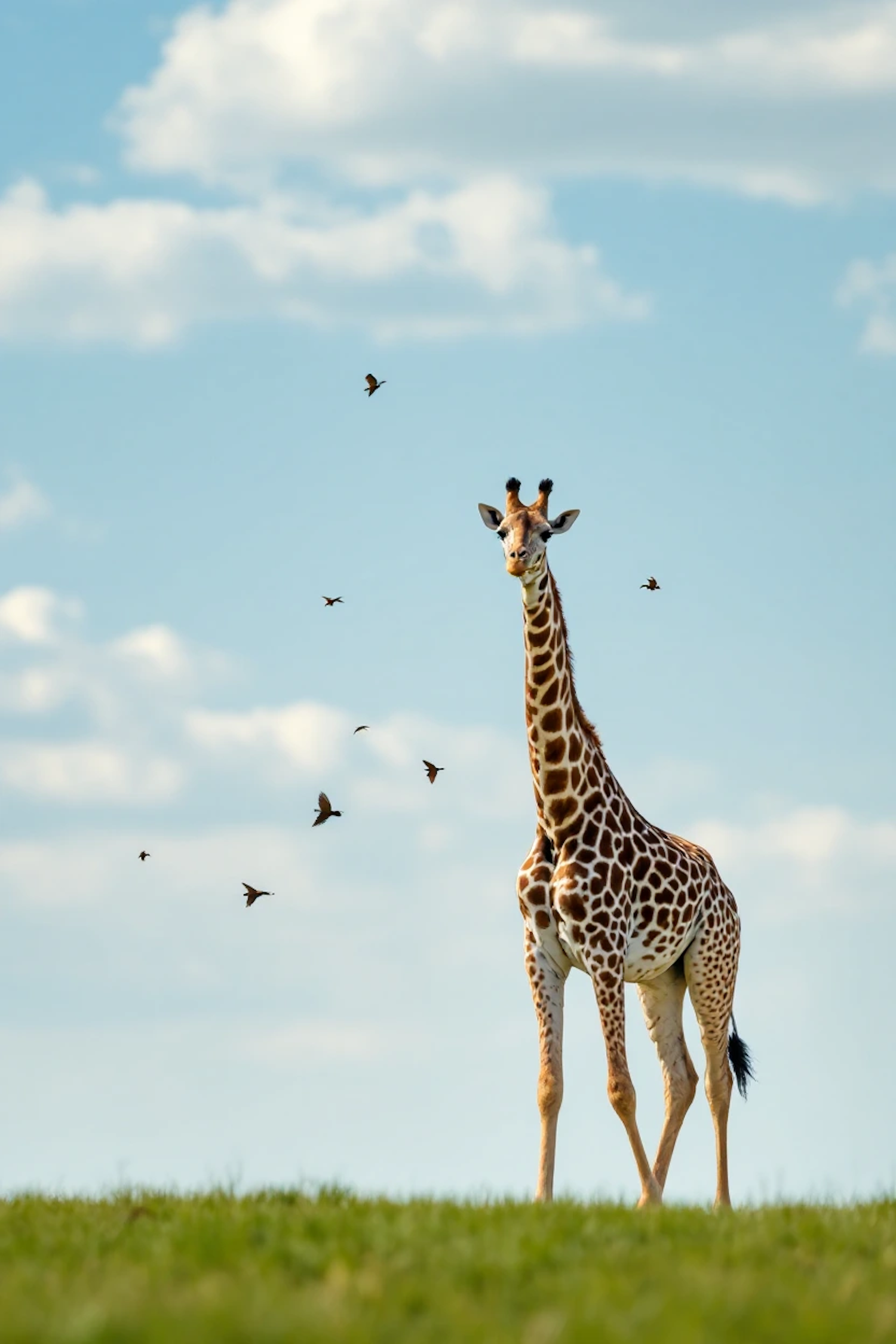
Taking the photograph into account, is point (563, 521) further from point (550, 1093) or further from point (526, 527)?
point (550, 1093)

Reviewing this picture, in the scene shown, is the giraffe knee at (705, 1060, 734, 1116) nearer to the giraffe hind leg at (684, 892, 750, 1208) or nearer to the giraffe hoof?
the giraffe hind leg at (684, 892, 750, 1208)

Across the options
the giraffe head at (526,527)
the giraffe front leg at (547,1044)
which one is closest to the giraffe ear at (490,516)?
the giraffe head at (526,527)

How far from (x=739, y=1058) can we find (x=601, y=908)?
385 centimetres

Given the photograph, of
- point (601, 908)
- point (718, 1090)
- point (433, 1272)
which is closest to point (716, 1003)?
point (718, 1090)

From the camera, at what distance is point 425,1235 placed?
9.72 m

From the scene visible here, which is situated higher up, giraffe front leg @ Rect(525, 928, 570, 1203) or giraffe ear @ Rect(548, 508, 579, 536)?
giraffe ear @ Rect(548, 508, 579, 536)

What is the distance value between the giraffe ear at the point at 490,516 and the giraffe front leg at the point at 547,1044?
3980mm

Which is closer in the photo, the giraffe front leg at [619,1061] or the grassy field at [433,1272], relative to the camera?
the grassy field at [433,1272]

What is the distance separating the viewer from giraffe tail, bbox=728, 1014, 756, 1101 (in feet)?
61.1

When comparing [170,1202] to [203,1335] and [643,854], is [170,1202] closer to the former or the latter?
[203,1335]

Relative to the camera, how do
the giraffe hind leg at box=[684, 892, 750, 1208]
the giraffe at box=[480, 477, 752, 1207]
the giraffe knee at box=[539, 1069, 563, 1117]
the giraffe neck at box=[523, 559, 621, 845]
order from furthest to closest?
the giraffe hind leg at box=[684, 892, 750, 1208] < the giraffe neck at box=[523, 559, 621, 845] < the giraffe at box=[480, 477, 752, 1207] < the giraffe knee at box=[539, 1069, 563, 1117]

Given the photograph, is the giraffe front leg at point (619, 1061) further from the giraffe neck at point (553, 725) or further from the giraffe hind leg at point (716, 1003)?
the giraffe hind leg at point (716, 1003)

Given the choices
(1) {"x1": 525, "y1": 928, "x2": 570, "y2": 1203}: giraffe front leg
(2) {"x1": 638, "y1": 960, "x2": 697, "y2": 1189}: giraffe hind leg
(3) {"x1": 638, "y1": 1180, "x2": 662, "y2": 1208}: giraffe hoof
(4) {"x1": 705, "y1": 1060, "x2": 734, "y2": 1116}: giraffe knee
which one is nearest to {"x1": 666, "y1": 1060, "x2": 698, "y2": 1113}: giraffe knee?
(2) {"x1": 638, "y1": 960, "x2": 697, "y2": 1189}: giraffe hind leg

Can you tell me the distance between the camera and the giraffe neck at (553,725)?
53.9ft
